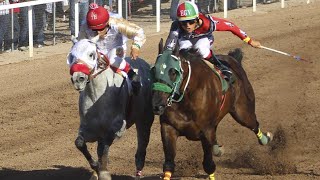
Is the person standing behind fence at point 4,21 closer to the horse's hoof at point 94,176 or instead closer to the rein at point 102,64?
the horse's hoof at point 94,176

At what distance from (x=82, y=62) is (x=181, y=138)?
3788 millimetres

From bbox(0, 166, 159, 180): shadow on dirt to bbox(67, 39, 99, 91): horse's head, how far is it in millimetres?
1844

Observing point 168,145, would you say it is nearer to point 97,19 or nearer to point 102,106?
point 102,106

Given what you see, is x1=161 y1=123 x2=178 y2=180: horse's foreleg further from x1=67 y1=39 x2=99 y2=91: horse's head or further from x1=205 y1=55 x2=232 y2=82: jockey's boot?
x1=205 y1=55 x2=232 y2=82: jockey's boot

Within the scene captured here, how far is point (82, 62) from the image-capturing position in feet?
27.7

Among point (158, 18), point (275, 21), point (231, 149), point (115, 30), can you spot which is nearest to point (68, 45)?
point (158, 18)

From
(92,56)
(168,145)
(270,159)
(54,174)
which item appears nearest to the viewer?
(92,56)

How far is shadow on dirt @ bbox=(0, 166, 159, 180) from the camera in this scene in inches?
395

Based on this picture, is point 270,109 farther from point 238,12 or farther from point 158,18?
point 238,12

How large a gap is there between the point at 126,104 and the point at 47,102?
482 cm

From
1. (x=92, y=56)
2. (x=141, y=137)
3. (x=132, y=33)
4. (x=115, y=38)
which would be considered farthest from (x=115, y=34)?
(x=141, y=137)

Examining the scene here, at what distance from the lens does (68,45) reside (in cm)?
1828

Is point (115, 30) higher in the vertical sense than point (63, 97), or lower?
higher

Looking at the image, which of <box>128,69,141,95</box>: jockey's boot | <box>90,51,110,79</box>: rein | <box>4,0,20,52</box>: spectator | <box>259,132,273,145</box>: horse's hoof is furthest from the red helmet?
<box>4,0,20,52</box>: spectator
